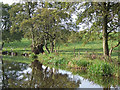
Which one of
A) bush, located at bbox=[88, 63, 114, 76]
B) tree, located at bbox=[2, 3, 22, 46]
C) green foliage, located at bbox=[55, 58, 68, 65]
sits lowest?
green foliage, located at bbox=[55, 58, 68, 65]

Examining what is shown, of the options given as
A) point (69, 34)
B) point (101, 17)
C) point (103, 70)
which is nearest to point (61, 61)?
point (101, 17)

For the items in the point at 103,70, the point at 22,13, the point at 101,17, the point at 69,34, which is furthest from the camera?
the point at 22,13

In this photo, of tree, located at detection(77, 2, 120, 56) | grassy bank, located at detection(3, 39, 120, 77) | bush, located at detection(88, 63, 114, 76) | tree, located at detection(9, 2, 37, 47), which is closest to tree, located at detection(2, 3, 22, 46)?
tree, located at detection(9, 2, 37, 47)

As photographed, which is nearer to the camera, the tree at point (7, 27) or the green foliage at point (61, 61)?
the green foliage at point (61, 61)

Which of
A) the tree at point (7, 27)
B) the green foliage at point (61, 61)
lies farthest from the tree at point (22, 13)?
the green foliage at point (61, 61)

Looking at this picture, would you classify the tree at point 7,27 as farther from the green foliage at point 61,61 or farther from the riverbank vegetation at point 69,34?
the green foliage at point 61,61

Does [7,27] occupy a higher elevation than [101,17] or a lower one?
lower

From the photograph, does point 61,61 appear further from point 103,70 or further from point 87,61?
point 103,70

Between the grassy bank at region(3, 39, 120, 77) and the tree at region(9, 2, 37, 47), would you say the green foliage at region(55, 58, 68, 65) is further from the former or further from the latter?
the tree at region(9, 2, 37, 47)

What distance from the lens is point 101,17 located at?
9188 mm

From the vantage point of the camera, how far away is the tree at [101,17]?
8.80 metres

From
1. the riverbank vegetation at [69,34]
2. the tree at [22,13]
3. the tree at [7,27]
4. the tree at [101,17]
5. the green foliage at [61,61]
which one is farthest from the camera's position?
the tree at [7,27]

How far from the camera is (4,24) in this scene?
18203 millimetres

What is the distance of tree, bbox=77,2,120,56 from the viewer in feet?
28.9
